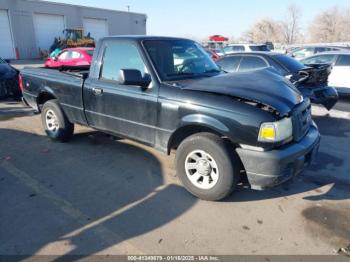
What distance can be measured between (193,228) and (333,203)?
1766 mm

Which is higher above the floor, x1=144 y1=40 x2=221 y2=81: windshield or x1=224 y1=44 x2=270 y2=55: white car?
x1=144 y1=40 x2=221 y2=81: windshield

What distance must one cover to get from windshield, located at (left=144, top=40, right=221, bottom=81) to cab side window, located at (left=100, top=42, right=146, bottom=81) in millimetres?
198

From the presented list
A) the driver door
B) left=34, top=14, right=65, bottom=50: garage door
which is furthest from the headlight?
left=34, top=14, right=65, bottom=50: garage door

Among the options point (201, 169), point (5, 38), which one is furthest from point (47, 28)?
point (201, 169)

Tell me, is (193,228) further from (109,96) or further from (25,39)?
(25,39)

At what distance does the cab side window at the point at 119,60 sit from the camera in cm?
437

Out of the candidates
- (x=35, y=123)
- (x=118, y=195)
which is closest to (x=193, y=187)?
(x=118, y=195)

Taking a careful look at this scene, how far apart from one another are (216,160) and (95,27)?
38.8 metres

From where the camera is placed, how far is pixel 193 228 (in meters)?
3.31

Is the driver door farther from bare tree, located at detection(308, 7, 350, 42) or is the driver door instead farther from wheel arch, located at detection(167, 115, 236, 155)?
bare tree, located at detection(308, 7, 350, 42)

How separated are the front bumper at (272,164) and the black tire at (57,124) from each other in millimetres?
3458

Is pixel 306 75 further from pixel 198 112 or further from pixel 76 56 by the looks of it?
pixel 76 56

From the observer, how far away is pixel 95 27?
38.8 metres

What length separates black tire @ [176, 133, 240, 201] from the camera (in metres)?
3.53
